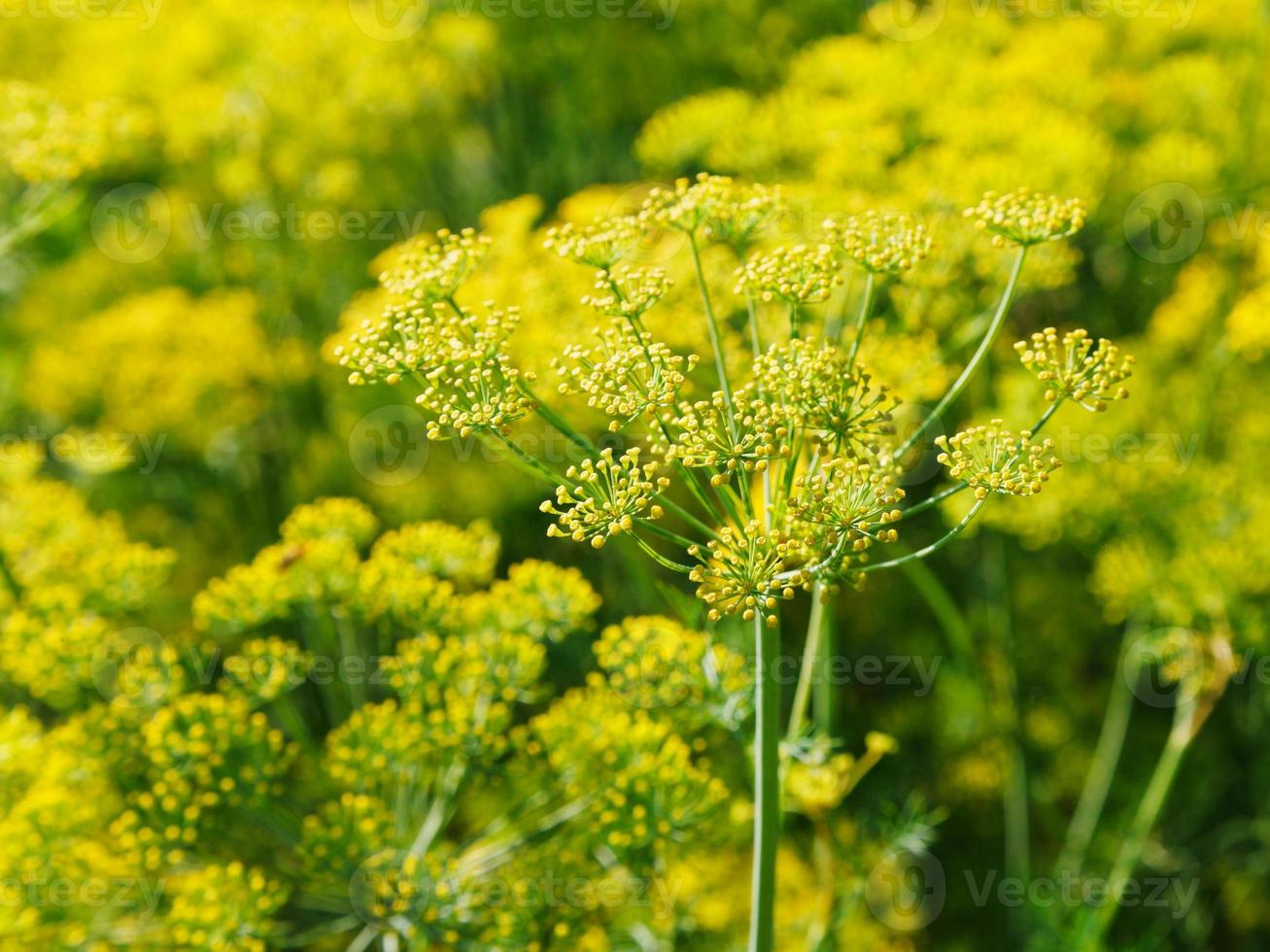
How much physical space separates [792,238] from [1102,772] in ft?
7.55

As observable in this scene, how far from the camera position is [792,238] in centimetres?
329

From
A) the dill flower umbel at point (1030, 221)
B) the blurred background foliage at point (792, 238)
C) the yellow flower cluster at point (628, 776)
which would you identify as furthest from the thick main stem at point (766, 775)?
the blurred background foliage at point (792, 238)

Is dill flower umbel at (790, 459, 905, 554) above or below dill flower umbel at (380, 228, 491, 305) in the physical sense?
below

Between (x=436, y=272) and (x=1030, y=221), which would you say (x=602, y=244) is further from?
(x=1030, y=221)

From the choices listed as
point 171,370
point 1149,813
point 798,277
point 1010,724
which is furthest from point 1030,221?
point 171,370

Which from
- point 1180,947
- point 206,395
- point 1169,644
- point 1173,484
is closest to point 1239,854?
point 1180,947

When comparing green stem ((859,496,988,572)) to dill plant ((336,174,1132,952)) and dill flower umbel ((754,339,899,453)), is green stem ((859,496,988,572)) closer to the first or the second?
dill plant ((336,174,1132,952))

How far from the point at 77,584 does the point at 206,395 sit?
1.47m

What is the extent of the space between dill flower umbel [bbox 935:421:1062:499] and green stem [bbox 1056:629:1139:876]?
90.1 inches

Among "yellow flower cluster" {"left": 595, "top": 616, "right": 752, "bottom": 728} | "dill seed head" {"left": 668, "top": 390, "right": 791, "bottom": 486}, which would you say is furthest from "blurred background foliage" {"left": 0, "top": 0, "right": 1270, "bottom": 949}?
"dill seed head" {"left": 668, "top": 390, "right": 791, "bottom": 486}

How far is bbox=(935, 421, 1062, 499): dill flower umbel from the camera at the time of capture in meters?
1.75

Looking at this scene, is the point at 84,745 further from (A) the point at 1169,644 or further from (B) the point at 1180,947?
(B) the point at 1180,947

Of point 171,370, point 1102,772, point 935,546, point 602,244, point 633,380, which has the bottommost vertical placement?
point 1102,772

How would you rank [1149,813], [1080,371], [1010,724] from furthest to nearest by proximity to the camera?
[1010,724]
[1149,813]
[1080,371]
